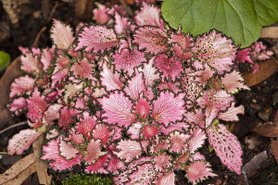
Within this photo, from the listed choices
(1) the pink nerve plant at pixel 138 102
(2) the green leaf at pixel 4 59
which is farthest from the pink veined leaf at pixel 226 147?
(2) the green leaf at pixel 4 59

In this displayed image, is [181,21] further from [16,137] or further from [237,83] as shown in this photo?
[16,137]

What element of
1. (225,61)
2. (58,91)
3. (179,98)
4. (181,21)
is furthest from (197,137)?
(58,91)

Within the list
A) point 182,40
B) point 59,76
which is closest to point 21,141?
point 59,76

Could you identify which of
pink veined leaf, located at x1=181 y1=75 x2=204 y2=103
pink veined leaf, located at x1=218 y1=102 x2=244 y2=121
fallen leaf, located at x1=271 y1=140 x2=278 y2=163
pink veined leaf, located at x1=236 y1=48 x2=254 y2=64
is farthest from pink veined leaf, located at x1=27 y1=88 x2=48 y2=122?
fallen leaf, located at x1=271 y1=140 x2=278 y2=163

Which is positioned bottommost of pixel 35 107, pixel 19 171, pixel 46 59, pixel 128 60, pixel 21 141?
pixel 19 171

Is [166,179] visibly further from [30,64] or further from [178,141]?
[30,64]

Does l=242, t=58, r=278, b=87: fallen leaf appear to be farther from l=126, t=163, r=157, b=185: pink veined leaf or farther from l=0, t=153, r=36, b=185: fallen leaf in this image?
l=0, t=153, r=36, b=185: fallen leaf
